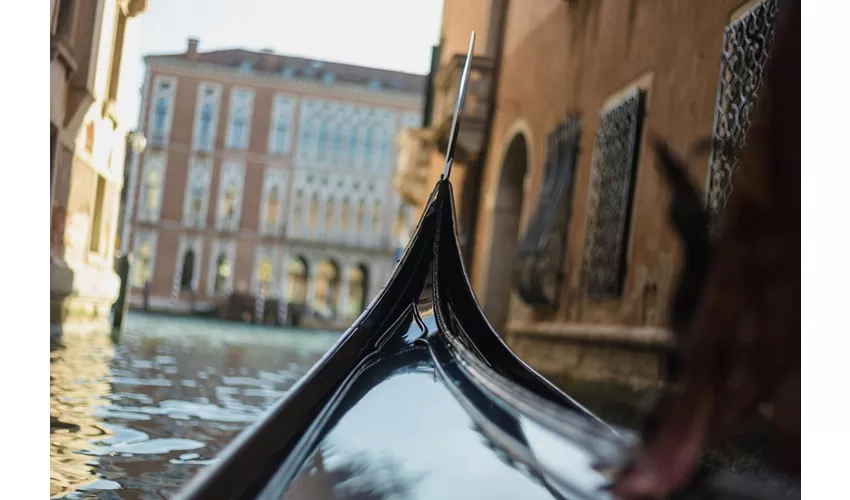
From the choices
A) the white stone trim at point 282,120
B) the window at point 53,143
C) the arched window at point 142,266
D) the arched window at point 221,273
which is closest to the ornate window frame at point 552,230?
the window at point 53,143

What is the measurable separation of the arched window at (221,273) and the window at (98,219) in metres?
15.2

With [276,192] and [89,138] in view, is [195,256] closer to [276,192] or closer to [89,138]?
[276,192]

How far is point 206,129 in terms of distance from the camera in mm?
18078

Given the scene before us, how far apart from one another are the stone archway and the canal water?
1.12m

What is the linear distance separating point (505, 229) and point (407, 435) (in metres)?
3.56

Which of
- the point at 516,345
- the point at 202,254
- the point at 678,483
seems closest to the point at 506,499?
the point at 678,483

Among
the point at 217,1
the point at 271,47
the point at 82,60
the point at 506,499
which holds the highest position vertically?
the point at 271,47

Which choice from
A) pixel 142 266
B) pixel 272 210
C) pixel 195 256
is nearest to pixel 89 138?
pixel 142 266

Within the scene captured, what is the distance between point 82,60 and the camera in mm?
2025

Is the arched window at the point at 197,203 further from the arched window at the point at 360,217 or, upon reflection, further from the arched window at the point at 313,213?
the arched window at the point at 360,217

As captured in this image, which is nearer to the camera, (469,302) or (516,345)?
(469,302)
